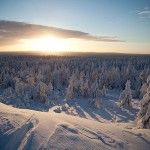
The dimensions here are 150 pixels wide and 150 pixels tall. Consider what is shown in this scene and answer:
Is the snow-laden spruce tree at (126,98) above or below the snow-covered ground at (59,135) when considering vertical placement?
below

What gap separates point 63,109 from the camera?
148 feet

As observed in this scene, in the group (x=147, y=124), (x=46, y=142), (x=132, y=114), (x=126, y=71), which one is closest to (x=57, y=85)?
(x=126, y=71)

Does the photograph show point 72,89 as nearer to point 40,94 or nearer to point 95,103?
point 40,94

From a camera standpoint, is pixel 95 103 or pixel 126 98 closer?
pixel 126 98

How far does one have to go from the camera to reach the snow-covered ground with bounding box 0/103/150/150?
793cm

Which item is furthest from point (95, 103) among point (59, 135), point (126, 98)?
point (59, 135)

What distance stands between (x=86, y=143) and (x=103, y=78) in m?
73.2

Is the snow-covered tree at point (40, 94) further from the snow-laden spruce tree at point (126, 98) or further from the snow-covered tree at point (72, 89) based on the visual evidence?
the snow-laden spruce tree at point (126, 98)

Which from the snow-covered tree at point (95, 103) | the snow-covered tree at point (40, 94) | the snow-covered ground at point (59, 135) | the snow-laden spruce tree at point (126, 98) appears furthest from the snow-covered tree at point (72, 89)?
the snow-covered ground at point (59, 135)

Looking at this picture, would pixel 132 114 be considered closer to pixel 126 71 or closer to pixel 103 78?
pixel 103 78

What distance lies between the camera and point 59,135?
8.25 m

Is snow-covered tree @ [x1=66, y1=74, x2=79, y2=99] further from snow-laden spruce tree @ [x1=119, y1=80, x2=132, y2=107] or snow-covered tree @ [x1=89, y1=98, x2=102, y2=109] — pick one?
snow-laden spruce tree @ [x1=119, y1=80, x2=132, y2=107]

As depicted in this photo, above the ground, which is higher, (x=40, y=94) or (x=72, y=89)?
(x=72, y=89)

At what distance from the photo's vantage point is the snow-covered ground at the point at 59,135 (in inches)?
312
